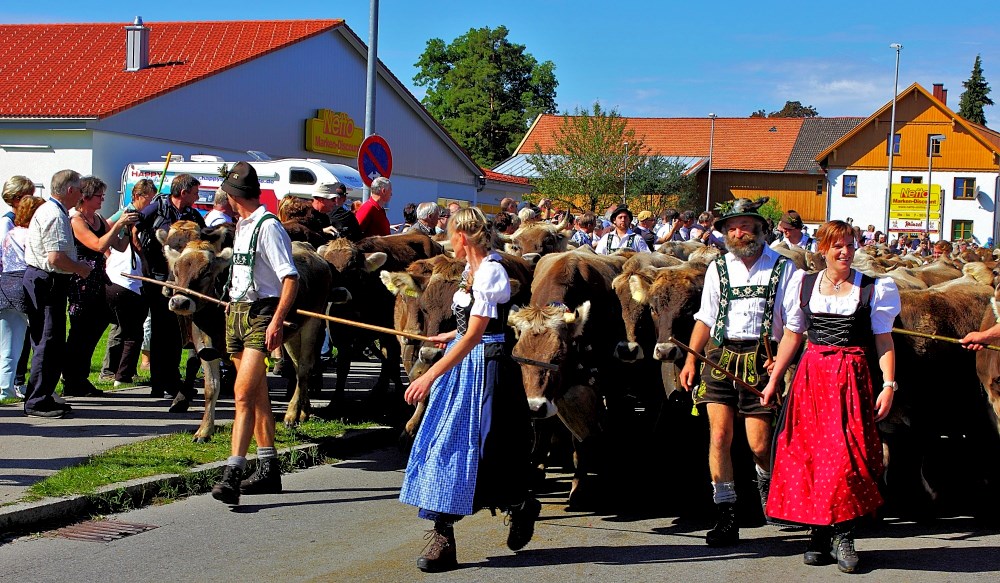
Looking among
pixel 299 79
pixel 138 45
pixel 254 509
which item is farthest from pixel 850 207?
pixel 254 509

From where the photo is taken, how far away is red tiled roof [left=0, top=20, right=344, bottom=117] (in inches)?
1067

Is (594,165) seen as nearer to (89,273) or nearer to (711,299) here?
(89,273)

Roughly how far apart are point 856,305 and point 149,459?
5.28m

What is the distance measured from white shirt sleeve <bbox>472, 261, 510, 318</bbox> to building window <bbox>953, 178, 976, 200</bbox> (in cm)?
7467

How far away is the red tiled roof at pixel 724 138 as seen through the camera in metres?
79.8

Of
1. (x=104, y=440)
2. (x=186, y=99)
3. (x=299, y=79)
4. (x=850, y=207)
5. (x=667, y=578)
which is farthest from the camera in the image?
(x=850, y=207)

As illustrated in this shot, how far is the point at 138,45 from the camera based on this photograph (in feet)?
101

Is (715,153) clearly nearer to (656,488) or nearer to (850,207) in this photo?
(850,207)

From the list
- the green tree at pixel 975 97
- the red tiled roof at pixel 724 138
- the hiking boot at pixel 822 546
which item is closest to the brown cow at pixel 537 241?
the hiking boot at pixel 822 546

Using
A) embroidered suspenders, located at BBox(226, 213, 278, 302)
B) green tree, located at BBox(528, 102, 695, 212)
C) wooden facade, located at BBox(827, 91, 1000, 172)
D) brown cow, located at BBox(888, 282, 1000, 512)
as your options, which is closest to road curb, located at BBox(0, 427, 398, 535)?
embroidered suspenders, located at BBox(226, 213, 278, 302)

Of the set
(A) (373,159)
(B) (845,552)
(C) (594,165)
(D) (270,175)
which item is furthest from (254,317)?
(C) (594,165)

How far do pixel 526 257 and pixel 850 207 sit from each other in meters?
69.1

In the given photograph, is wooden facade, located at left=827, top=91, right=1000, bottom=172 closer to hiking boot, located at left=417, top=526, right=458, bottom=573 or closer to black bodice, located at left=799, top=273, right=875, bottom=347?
black bodice, located at left=799, top=273, right=875, bottom=347

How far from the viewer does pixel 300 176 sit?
22031 mm
